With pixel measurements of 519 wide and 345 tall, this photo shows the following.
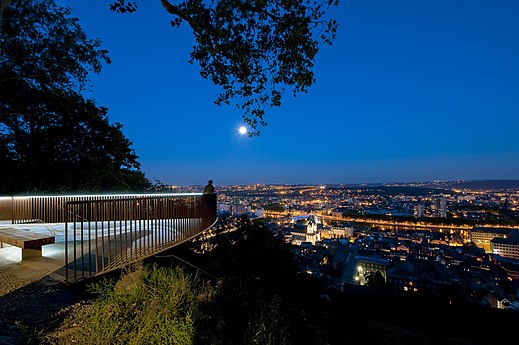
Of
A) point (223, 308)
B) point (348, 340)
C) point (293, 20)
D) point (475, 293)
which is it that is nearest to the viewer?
point (223, 308)

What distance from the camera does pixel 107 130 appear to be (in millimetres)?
12352

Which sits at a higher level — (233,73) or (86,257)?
(233,73)

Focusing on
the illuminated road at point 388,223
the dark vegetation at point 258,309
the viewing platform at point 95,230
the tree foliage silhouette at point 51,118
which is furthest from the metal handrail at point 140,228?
the illuminated road at point 388,223

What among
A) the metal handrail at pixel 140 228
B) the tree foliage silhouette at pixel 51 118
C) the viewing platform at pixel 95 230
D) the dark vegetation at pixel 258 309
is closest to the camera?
the dark vegetation at pixel 258 309

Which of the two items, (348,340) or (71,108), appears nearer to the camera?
(348,340)

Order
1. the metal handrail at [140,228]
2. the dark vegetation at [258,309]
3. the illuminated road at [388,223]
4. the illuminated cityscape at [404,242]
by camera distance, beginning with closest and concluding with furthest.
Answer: the dark vegetation at [258,309], the metal handrail at [140,228], the illuminated cityscape at [404,242], the illuminated road at [388,223]

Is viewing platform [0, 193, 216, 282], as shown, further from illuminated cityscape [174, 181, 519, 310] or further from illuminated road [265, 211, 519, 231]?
illuminated road [265, 211, 519, 231]

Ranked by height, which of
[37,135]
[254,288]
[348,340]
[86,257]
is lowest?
[348,340]

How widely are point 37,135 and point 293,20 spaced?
12.2 meters

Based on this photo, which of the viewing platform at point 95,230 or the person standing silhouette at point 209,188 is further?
the person standing silhouette at point 209,188

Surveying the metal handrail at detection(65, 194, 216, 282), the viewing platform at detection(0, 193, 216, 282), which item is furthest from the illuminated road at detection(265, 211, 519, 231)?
the metal handrail at detection(65, 194, 216, 282)

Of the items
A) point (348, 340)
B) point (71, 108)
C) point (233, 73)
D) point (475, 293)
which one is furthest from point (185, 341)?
point (475, 293)

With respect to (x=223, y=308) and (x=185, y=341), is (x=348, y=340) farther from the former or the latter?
Result: (x=185, y=341)

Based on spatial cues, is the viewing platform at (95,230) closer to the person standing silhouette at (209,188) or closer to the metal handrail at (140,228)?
the metal handrail at (140,228)
